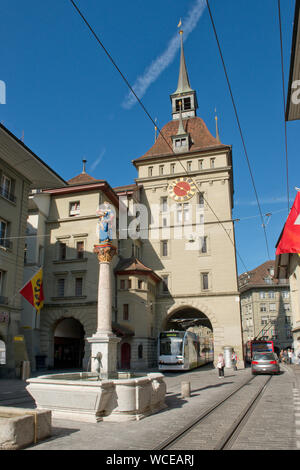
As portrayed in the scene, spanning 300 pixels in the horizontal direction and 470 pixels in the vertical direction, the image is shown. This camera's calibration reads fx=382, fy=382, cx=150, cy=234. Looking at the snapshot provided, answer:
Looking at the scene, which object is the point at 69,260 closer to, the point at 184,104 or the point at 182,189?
the point at 182,189

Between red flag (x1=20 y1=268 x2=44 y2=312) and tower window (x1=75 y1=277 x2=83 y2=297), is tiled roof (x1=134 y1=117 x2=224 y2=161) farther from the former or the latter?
red flag (x1=20 y1=268 x2=44 y2=312)

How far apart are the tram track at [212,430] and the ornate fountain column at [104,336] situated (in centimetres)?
414

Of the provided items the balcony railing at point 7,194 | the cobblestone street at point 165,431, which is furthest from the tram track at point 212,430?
the balcony railing at point 7,194

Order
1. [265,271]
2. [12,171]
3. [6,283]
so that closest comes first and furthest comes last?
[6,283]
[12,171]
[265,271]

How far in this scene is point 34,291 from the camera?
26312mm

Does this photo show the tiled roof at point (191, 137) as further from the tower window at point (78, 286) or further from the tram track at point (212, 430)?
the tram track at point (212, 430)

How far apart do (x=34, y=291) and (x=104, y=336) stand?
43.0 feet

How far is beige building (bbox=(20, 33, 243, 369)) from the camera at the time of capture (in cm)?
3409

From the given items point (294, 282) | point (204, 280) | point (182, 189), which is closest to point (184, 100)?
point (182, 189)

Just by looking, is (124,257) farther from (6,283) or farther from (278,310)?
(278,310)

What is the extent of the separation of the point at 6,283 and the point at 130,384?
56.9ft
